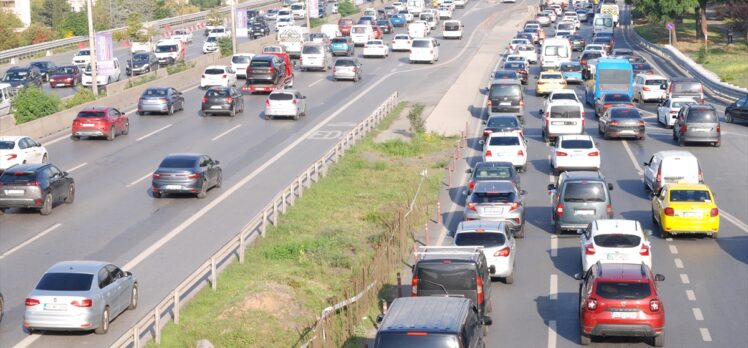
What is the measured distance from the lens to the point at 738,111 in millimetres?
54125

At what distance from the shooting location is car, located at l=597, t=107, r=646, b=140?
48.7 metres

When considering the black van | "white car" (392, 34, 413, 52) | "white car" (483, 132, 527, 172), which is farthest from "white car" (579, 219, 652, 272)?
"white car" (392, 34, 413, 52)

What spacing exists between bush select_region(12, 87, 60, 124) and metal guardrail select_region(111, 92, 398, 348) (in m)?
14.0

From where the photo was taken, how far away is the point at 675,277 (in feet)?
91.4

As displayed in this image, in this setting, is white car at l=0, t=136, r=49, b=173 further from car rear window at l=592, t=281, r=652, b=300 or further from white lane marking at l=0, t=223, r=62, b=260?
car rear window at l=592, t=281, r=652, b=300

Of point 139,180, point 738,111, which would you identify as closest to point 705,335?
point 139,180

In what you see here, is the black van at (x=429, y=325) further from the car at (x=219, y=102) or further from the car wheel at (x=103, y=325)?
the car at (x=219, y=102)

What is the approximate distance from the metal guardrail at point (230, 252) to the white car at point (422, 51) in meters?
25.3

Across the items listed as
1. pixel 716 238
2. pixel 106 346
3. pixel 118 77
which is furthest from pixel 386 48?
pixel 106 346

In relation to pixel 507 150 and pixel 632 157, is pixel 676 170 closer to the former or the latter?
pixel 507 150

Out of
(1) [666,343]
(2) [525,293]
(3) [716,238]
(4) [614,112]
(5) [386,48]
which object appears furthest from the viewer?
(5) [386,48]

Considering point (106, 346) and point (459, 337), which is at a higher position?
point (459, 337)

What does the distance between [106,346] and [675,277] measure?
1349 cm

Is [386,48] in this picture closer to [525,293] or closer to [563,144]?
[563,144]
